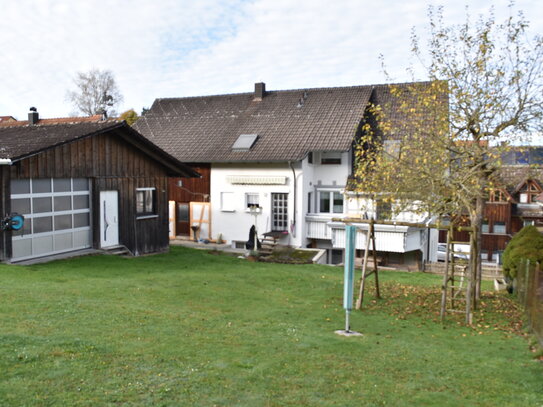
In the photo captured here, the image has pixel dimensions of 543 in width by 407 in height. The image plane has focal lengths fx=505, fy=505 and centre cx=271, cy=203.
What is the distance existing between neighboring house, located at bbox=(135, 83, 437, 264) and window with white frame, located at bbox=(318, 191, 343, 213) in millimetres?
54

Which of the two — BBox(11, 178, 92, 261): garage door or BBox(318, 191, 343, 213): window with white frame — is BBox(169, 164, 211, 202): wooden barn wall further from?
BBox(11, 178, 92, 261): garage door

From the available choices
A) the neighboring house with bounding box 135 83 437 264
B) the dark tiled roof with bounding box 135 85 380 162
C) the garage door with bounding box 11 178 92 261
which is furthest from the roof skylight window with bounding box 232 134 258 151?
the garage door with bounding box 11 178 92 261

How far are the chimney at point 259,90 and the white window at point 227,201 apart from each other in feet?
24.8

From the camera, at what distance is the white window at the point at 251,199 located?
26.9m

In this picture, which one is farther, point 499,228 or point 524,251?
point 499,228

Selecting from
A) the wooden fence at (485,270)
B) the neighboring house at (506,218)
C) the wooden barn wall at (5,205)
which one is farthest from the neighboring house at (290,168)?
the neighboring house at (506,218)

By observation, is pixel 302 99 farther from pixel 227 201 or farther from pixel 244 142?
pixel 227 201

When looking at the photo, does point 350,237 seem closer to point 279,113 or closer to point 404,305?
point 404,305

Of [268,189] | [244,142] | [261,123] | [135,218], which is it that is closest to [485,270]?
[268,189]

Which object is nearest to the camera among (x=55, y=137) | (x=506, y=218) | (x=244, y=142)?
(x=55, y=137)

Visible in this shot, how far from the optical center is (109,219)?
63.6 feet

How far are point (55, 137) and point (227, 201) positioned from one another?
1195 cm

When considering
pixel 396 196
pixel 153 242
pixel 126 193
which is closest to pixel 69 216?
pixel 126 193

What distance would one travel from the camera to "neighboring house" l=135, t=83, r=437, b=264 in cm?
2575
